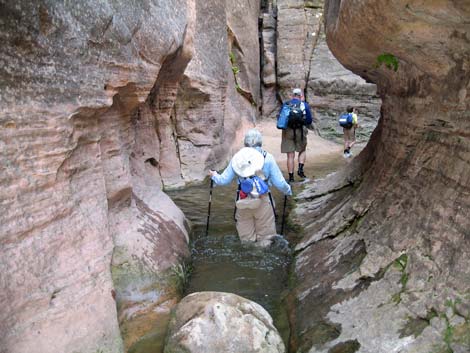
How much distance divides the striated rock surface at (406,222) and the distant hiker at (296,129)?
4.10 m

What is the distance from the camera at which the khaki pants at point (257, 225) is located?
6.09m

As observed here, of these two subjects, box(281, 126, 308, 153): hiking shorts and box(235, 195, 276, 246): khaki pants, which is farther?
box(281, 126, 308, 153): hiking shorts

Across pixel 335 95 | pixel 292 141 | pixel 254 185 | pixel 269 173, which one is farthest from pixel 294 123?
pixel 335 95

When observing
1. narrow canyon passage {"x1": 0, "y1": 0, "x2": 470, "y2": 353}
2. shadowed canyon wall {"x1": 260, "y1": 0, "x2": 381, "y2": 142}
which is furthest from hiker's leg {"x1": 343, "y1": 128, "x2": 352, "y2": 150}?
narrow canyon passage {"x1": 0, "y1": 0, "x2": 470, "y2": 353}

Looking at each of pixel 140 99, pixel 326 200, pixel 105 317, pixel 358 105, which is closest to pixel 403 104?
pixel 326 200

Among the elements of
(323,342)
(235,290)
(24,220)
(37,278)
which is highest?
(24,220)

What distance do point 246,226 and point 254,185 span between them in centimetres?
78

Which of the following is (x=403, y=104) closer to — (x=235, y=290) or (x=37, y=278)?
(x=235, y=290)

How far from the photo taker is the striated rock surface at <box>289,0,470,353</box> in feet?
10.1

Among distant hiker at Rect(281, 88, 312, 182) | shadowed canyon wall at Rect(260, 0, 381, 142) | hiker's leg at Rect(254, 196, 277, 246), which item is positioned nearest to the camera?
hiker's leg at Rect(254, 196, 277, 246)

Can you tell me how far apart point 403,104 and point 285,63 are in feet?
45.0

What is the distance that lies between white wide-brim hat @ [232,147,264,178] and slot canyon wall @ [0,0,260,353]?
1.32 meters

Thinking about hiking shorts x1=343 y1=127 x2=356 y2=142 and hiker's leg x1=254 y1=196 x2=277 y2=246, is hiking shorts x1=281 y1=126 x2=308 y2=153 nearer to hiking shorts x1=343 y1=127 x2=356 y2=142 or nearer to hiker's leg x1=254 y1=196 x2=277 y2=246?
hiking shorts x1=343 y1=127 x2=356 y2=142

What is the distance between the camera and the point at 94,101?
13.3ft
